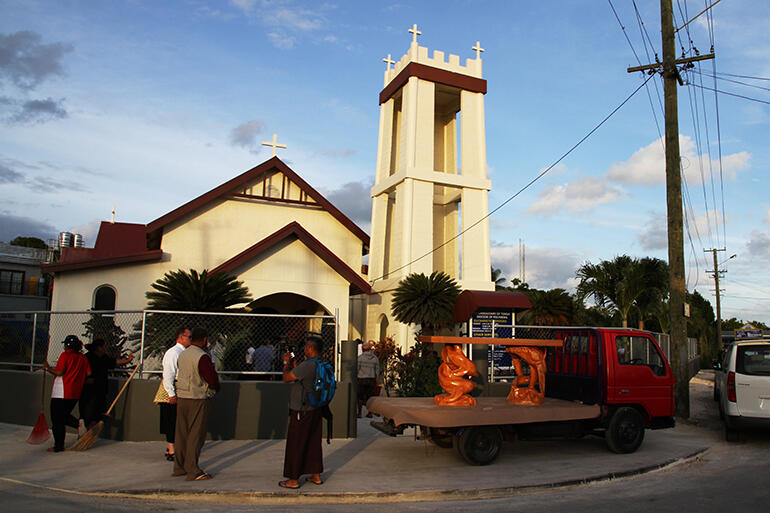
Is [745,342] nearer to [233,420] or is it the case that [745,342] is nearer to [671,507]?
[671,507]

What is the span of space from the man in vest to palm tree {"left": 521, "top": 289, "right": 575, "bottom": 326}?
14.7m

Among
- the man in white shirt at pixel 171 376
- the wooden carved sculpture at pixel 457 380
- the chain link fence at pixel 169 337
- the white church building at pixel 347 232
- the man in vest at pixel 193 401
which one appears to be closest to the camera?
the man in vest at pixel 193 401

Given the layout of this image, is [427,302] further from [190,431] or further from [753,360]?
[190,431]

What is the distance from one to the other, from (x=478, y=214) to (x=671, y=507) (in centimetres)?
2192

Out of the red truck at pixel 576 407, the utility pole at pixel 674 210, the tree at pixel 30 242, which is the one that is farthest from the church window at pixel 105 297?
the tree at pixel 30 242

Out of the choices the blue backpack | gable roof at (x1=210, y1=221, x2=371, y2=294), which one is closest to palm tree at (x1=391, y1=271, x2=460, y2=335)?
gable roof at (x1=210, y1=221, x2=371, y2=294)

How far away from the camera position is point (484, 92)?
29.0m

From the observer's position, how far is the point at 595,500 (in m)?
6.82

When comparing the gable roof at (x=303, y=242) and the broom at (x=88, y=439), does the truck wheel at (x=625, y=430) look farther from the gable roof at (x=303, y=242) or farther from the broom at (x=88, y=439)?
the gable roof at (x=303, y=242)

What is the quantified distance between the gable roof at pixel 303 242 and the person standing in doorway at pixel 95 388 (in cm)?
832

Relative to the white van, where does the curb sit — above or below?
below

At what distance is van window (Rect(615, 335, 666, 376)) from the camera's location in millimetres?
9703

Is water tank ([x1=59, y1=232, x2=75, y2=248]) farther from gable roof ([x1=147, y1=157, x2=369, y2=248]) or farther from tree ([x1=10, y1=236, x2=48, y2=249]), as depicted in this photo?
tree ([x1=10, y1=236, x2=48, y2=249])

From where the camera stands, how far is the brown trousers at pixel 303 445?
23.1 ft
